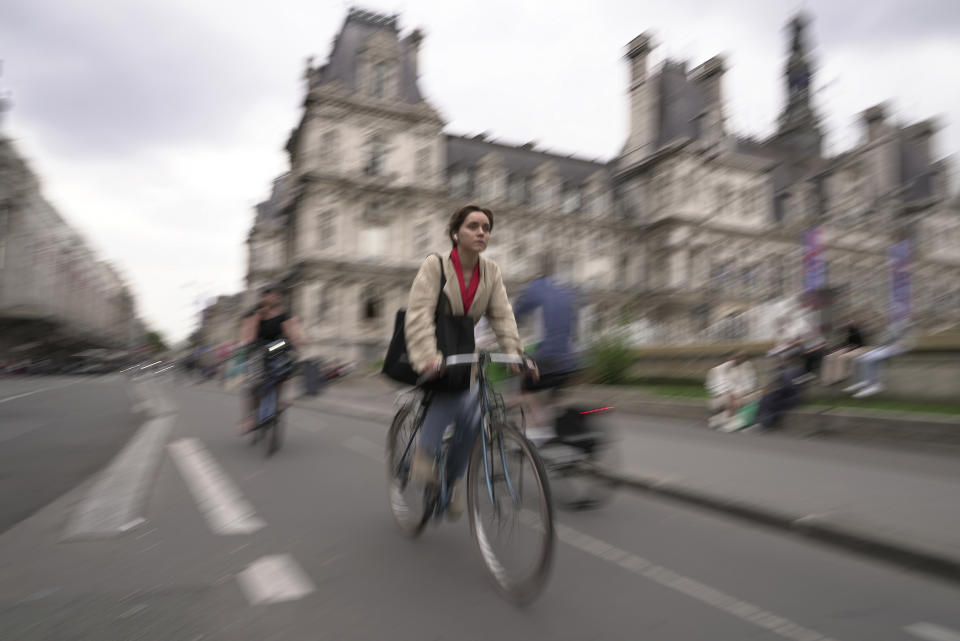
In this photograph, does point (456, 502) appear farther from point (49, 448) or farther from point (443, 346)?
point (49, 448)

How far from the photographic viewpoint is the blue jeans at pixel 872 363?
9.55 m

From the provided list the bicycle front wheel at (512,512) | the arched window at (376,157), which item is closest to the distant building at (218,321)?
the arched window at (376,157)

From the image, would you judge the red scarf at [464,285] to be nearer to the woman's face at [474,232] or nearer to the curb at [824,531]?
the woman's face at [474,232]

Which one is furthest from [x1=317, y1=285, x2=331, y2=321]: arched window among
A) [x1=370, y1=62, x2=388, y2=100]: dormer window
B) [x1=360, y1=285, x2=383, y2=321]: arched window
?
[x1=370, y1=62, x2=388, y2=100]: dormer window

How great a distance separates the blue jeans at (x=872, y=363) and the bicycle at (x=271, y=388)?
7.56m

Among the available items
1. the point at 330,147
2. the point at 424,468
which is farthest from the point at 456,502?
the point at 330,147

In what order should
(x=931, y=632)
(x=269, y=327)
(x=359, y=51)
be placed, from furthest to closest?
(x=359, y=51) < (x=269, y=327) < (x=931, y=632)

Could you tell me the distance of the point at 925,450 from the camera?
289 inches

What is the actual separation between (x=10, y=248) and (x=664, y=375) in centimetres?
6346

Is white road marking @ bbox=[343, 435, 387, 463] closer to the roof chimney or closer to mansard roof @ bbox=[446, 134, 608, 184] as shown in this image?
the roof chimney

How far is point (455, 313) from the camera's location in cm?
387

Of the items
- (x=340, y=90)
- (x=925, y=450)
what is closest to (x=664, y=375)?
(x=925, y=450)

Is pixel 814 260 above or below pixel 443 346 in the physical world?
above

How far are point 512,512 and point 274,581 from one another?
3.97 feet
